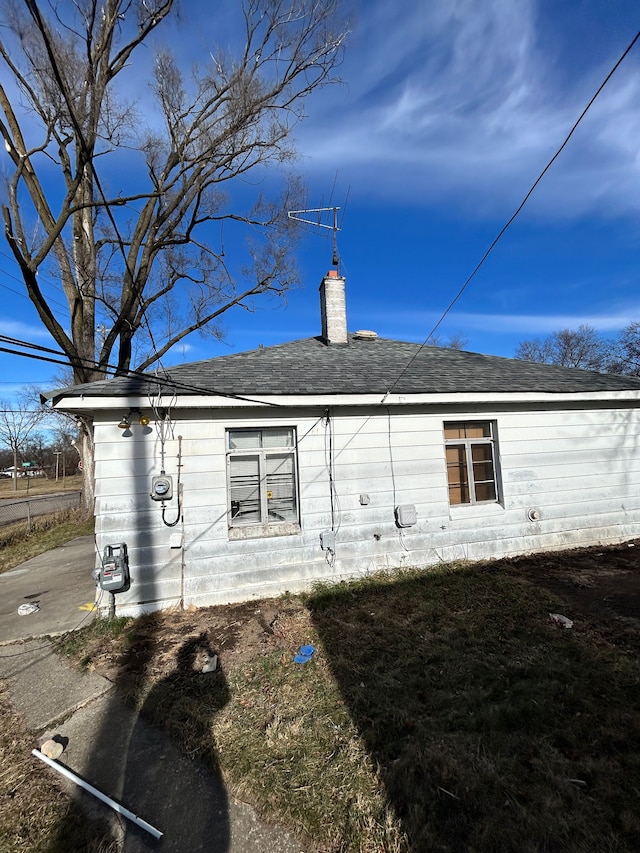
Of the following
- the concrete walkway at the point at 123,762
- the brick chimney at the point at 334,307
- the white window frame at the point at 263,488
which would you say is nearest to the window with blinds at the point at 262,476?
the white window frame at the point at 263,488

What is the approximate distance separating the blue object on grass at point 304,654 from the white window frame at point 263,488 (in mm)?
1798

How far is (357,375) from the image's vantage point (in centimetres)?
645

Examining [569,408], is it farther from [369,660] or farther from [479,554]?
[369,660]

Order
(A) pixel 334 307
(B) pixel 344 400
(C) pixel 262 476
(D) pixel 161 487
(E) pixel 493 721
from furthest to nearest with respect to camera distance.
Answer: (A) pixel 334 307 < (B) pixel 344 400 < (C) pixel 262 476 < (D) pixel 161 487 < (E) pixel 493 721

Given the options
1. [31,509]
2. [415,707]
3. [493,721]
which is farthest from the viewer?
[31,509]

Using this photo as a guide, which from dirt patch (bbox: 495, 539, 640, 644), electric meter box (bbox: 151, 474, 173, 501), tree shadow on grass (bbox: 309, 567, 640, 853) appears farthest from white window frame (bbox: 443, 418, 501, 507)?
electric meter box (bbox: 151, 474, 173, 501)

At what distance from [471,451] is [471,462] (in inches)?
7.5

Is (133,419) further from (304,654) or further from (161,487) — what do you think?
(304,654)

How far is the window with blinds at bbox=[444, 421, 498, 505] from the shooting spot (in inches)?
260

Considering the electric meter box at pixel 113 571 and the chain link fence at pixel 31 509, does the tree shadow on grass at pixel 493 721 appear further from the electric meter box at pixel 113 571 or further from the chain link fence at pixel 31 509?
the chain link fence at pixel 31 509

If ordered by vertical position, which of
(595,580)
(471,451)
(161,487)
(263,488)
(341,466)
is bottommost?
(595,580)

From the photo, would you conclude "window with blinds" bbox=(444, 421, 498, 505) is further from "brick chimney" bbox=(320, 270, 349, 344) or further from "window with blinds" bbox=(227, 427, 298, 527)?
"brick chimney" bbox=(320, 270, 349, 344)

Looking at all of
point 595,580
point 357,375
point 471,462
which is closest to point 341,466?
point 357,375

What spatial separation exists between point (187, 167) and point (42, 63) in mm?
3660
